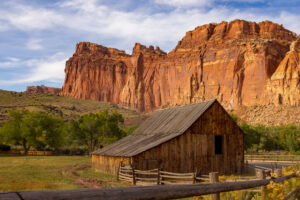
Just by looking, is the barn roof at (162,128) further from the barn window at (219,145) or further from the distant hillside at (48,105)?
the distant hillside at (48,105)

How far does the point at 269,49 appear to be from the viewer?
318 feet

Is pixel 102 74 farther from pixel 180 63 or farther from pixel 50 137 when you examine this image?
pixel 50 137

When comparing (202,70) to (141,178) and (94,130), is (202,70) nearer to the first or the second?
(94,130)

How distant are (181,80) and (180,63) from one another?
7.51 metres

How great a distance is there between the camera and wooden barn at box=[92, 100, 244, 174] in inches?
806

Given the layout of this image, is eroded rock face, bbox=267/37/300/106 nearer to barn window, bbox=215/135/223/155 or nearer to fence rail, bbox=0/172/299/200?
barn window, bbox=215/135/223/155

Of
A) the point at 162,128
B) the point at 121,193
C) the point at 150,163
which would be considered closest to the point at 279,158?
the point at 162,128

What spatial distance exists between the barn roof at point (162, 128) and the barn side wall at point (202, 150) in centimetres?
43

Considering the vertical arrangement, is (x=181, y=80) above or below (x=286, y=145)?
above

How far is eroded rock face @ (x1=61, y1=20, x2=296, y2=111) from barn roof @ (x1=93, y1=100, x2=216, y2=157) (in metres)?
72.1

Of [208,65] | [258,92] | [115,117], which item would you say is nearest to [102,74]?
[208,65]

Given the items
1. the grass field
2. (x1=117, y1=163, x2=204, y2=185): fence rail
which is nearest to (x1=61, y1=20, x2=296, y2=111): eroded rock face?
the grass field

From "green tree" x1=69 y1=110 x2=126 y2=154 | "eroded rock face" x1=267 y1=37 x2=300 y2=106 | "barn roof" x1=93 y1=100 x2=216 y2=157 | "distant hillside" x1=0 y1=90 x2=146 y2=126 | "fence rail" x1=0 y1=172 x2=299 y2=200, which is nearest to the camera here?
"fence rail" x1=0 y1=172 x2=299 y2=200

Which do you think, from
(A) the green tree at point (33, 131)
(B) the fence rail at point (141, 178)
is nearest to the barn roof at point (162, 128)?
(B) the fence rail at point (141, 178)
